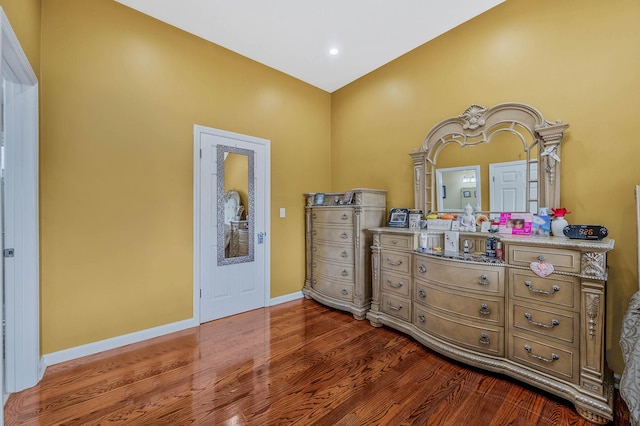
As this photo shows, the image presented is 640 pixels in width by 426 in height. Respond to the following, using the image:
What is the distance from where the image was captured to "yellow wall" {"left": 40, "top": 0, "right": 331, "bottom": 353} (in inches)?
91.4

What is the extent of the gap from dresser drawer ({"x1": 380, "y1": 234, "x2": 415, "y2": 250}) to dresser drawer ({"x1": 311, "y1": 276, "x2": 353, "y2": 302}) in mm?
744

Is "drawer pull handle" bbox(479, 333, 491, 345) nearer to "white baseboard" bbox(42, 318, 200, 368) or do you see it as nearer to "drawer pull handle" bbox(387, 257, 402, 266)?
"drawer pull handle" bbox(387, 257, 402, 266)

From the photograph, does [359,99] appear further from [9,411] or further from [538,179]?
[9,411]

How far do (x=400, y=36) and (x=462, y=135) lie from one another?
129 cm

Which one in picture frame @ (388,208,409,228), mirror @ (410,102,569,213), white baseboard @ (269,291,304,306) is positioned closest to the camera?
mirror @ (410,102,569,213)

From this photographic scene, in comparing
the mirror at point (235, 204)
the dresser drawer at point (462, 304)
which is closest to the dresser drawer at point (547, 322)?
the dresser drawer at point (462, 304)

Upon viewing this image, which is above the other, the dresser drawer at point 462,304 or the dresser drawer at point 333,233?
the dresser drawer at point 333,233

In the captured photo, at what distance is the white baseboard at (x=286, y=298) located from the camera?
3.69 metres

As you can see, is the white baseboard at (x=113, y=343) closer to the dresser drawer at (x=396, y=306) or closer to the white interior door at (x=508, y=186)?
the dresser drawer at (x=396, y=306)

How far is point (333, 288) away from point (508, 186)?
2185 mm

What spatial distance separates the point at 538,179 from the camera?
235 cm

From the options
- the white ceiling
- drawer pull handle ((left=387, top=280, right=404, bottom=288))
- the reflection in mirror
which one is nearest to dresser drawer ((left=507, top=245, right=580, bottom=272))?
the reflection in mirror

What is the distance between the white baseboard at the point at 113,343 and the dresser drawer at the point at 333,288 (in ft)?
4.99

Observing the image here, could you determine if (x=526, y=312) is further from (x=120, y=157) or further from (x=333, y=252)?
(x=120, y=157)
